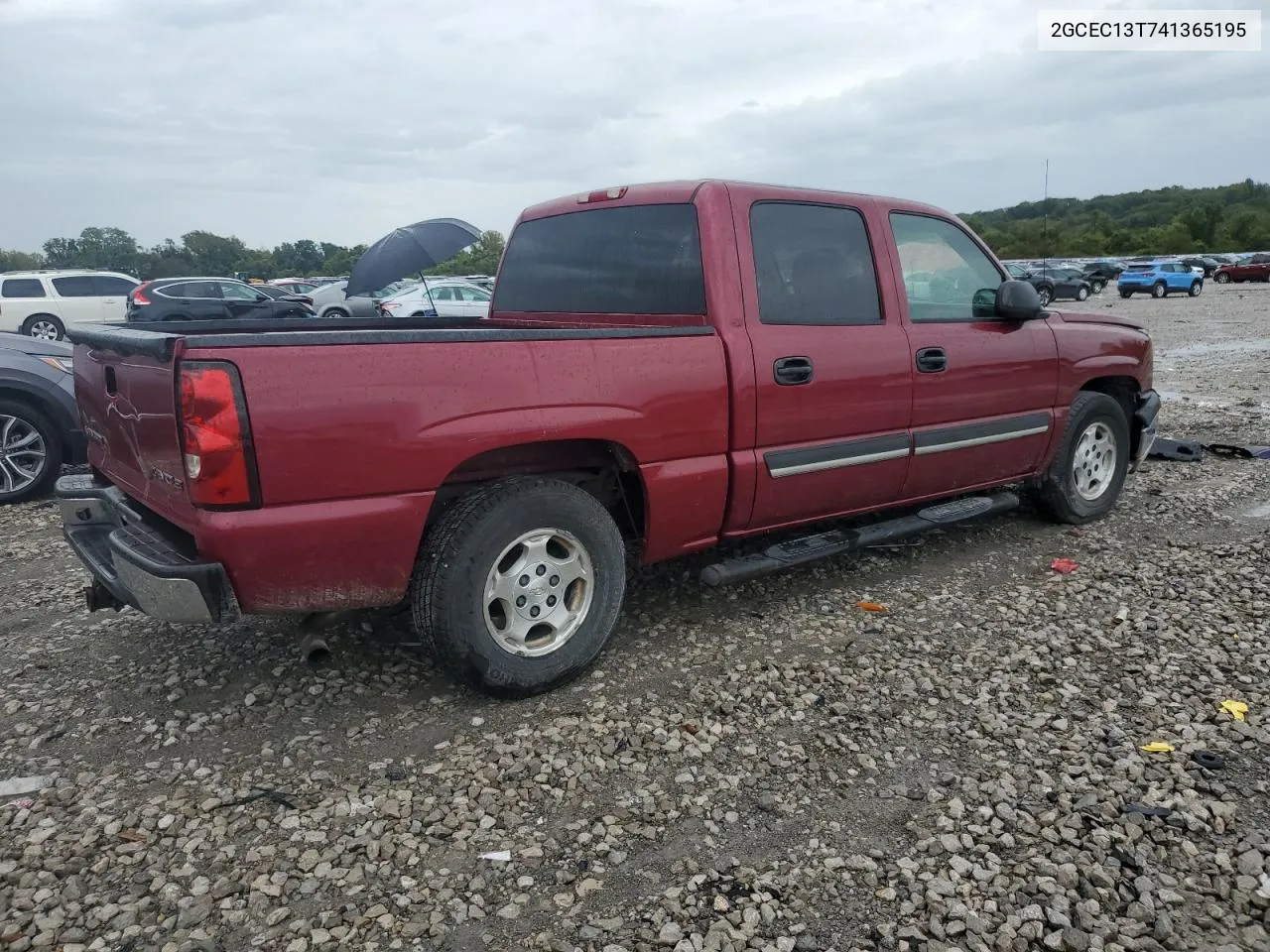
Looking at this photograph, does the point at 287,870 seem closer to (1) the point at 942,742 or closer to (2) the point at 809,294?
(1) the point at 942,742

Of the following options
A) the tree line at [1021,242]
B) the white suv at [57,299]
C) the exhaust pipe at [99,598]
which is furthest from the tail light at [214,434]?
the tree line at [1021,242]

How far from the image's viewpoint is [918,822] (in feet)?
8.75

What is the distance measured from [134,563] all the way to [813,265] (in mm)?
2887

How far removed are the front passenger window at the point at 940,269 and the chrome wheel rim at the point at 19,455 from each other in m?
5.84

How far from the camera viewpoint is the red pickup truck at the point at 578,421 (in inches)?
111

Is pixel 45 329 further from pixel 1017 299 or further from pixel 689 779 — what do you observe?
pixel 689 779

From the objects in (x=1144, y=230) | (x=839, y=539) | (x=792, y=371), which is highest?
(x=1144, y=230)

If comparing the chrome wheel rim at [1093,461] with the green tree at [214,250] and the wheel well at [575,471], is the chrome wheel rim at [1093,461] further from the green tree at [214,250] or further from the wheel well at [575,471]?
the green tree at [214,250]

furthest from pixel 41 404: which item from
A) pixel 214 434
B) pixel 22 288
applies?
pixel 22 288

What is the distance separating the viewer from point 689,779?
2.91 m

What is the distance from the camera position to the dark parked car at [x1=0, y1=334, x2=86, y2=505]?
250 inches

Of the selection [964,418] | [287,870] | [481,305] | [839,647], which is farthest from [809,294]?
[481,305]

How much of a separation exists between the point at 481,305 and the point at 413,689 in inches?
668

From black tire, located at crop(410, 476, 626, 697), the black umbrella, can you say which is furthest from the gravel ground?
the black umbrella
